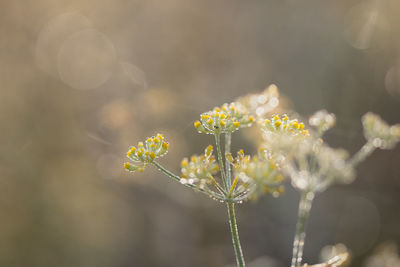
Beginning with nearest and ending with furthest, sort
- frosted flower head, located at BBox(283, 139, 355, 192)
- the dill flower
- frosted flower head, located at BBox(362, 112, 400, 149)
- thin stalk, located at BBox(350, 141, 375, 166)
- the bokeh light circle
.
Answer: the dill flower
frosted flower head, located at BBox(283, 139, 355, 192)
thin stalk, located at BBox(350, 141, 375, 166)
frosted flower head, located at BBox(362, 112, 400, 149)
the bokeh light circle

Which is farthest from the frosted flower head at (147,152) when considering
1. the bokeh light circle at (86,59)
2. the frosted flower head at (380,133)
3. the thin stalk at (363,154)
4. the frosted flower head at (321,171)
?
the bokeh light circle at (86,59)

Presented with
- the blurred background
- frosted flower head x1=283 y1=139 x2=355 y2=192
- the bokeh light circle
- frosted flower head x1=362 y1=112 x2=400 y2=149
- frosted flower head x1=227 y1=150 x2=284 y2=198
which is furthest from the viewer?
the bokeh light circle

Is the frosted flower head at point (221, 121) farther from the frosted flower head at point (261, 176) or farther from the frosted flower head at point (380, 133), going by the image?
the frosted flower head at point (380, 133)

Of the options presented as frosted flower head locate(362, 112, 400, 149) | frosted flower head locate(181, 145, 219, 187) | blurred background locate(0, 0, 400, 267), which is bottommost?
frosted flower head locate(181, 145, 219, 187)

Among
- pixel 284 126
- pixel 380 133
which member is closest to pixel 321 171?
pixel 380 133

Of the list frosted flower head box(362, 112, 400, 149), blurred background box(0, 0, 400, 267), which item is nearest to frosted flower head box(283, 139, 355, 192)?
frosted flower head box(362, 112, 400, 149)

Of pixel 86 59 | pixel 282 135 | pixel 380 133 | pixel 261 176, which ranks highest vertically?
pixel 86 59

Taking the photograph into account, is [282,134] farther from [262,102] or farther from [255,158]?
[262,102]

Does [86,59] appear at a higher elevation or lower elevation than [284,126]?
higher

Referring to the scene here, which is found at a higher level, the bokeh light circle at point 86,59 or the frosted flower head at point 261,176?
the bokeh light circle at point 86,59

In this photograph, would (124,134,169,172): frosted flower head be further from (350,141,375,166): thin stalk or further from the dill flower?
(350,141,375,166): thin stalk
